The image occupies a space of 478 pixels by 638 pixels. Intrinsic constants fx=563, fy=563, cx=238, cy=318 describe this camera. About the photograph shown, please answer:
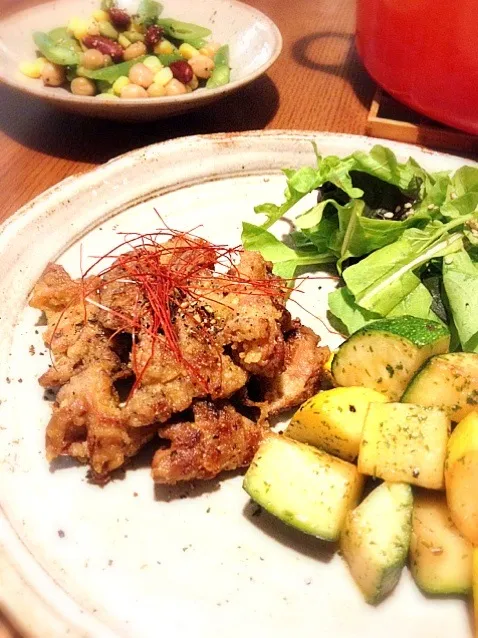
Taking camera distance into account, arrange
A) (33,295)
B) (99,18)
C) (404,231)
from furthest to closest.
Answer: (99,18) → (404,231) → (33,295)

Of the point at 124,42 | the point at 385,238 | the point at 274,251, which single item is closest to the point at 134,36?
the point at 124,42

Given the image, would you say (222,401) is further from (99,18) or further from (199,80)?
(99,18)

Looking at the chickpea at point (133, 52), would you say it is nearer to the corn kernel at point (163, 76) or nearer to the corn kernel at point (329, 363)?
the corn kernel at point (163, 76)

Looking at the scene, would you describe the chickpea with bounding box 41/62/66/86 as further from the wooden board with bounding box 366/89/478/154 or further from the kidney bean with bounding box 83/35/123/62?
the wooden board with bounding box 366/89/478/154

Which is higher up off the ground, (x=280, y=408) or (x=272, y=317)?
(x=272, y=317)

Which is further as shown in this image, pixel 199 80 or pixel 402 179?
pixel 199 80

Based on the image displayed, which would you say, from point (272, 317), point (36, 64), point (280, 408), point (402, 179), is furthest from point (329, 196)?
point (36, 64)

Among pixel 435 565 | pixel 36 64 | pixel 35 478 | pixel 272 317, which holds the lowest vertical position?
pixel 435 565
